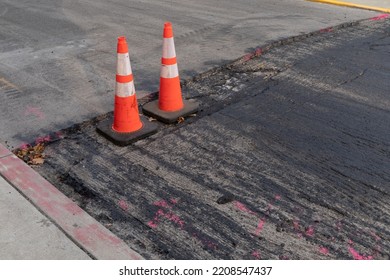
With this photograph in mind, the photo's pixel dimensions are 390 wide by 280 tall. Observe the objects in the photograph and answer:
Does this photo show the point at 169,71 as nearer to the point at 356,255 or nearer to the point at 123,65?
→ the point at 123,65

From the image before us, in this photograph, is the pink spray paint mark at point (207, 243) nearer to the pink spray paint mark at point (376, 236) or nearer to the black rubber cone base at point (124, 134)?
the pink spray paint mark at point (376, 236)

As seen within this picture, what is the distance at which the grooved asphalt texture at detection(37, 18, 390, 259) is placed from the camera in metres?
2.93

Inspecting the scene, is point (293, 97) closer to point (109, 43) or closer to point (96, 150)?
point (96, 150)

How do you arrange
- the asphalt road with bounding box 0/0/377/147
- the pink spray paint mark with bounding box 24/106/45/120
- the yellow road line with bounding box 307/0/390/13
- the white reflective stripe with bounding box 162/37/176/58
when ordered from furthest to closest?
the yellow road line with bounding box 307/0/390/13, the asphalt road with bounding box 0/0/377/147, the pink spray paint mark with bounding box 24/106/45/120, the white reflective stripe with bounding box 162/37/176/58

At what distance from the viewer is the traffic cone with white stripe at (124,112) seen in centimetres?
405

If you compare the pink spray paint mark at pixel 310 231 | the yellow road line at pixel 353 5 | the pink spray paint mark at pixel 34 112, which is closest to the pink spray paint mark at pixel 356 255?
the pink spray paint mark at pixel 310 231

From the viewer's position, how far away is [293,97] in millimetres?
5090

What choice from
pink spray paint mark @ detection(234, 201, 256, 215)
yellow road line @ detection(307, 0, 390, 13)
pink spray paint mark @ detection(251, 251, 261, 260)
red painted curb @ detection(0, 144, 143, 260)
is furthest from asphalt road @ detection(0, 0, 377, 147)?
pink spray paint mark @ detection(251, 251, 261, 260)

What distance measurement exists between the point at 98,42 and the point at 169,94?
3.29 meters

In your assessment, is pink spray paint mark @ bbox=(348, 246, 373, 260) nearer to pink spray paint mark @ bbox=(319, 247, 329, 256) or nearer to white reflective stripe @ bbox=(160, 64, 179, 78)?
pink spray paint mark @ bbox=(319, 247, 329, 256)

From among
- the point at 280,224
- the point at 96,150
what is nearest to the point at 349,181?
the point at 280,224

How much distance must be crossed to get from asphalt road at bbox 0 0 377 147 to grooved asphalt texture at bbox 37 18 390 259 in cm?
59

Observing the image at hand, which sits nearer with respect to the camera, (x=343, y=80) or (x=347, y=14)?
(x=343, y=80)

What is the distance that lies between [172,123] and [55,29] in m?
4.74
